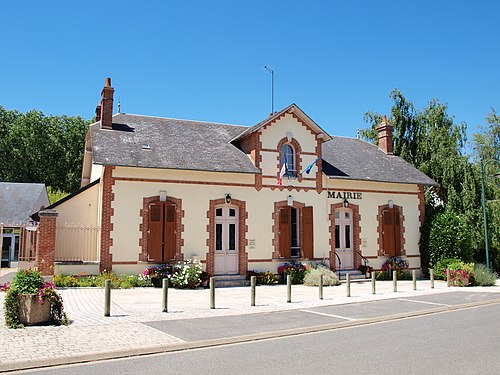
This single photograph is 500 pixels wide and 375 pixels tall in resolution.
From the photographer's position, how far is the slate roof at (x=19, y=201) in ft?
102

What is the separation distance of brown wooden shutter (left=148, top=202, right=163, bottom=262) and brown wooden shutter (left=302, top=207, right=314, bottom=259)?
5.84 m

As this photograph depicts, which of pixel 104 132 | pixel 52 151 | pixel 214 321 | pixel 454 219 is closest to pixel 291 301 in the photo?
pixel 214 321

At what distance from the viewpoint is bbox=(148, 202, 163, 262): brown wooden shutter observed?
650 inches

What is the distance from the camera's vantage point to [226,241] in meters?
18.0

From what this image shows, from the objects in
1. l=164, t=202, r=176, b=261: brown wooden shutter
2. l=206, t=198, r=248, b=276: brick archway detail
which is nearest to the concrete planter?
l=164, t=202, r=176, b=261: brown wooden shutter

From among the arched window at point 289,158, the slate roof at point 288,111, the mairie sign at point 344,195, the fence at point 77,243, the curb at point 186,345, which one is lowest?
the curb at point 186,345

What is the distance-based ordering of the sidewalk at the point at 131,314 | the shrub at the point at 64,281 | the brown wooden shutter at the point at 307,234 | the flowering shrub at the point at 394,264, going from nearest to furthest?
the sidewalk at the point at 131,314
the shrub at the point at 64,281
the brown wooden shutter at the point at 307,234
the flowering shrub at the point at 394,264

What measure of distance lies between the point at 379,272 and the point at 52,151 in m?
31.6

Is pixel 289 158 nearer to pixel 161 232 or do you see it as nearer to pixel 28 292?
pixel 161 232

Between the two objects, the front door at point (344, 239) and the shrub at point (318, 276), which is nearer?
the shrub at point (318, 276)

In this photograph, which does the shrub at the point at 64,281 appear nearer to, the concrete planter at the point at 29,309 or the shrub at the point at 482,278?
the concrete planter at the point at 29,309

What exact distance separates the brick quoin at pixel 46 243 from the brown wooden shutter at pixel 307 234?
931cm

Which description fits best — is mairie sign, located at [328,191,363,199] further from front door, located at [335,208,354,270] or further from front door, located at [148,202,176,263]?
front door, located at [148,202,176,263]

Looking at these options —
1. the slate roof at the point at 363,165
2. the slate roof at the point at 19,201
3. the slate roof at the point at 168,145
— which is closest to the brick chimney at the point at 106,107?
the slate roof at the point at 168,145
